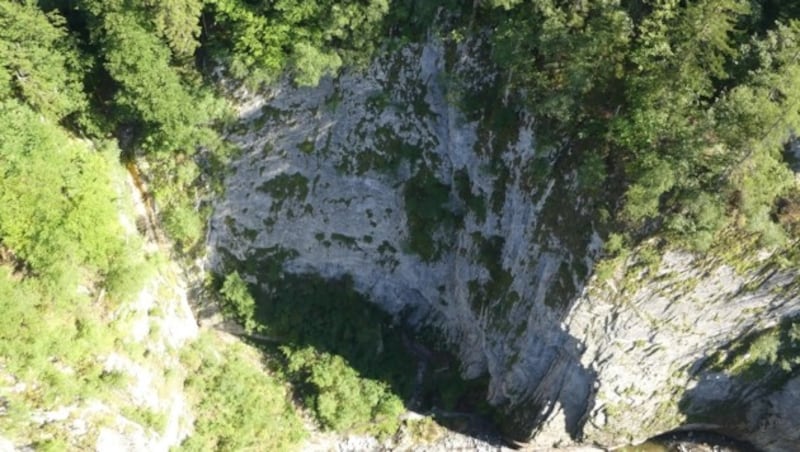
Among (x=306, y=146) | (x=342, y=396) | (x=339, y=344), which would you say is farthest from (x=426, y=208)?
(x=342, y=396)

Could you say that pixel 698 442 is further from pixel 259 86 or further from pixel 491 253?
pixel 259 86

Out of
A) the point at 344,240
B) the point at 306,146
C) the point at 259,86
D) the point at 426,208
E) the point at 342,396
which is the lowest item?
the point at 342,396

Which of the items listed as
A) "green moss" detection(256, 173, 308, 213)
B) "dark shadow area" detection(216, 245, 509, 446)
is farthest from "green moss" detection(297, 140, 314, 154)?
"dark shadow area" detection(216, 245, 509, 446)

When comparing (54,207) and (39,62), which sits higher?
(39,62)

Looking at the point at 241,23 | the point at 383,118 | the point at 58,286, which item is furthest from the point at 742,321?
the point at 58,286

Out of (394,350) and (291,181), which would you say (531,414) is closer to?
(394,350)

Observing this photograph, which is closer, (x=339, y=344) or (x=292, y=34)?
(x=292, y=34)

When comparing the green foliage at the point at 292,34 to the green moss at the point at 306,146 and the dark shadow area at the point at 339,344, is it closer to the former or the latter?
the green moss at the point at 306,146
